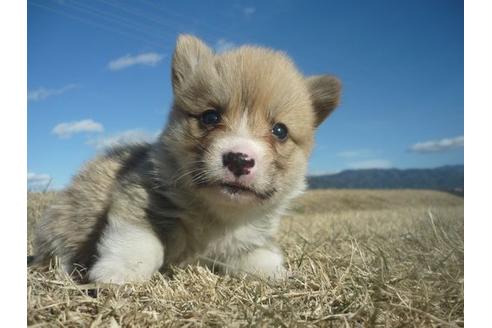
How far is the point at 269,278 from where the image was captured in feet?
8.02

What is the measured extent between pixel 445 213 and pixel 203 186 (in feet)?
4.48

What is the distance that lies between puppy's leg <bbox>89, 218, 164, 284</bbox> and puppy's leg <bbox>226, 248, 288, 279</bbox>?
532 millimetres

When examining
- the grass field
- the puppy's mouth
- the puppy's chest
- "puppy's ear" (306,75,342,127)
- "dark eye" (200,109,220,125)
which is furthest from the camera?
"puppy's ear" (306,75,342,127)

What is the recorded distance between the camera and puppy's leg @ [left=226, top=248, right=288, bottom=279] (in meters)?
2.77

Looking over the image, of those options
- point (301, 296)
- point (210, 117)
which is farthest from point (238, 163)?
point (301, 296)

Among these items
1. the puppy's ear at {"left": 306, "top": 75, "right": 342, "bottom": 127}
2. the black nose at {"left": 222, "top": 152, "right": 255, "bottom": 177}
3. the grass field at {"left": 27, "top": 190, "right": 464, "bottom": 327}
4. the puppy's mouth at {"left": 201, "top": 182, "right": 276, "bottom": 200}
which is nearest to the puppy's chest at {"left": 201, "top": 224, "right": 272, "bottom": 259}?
the grass field at {"left": 27, "top": 190, "right": 464, "bottom": 327}

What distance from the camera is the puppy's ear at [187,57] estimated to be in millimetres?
2779

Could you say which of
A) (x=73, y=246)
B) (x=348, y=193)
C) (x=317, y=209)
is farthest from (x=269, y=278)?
(x=348, y=193)

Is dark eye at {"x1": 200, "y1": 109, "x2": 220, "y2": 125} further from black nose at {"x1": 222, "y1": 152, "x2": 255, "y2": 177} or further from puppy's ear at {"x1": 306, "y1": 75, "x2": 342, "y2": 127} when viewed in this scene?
puppy's ear at {"x1": 306, "y1": 75, "x2": 342, "y2": 127}

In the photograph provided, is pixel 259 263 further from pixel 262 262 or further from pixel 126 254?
pixel 126 254

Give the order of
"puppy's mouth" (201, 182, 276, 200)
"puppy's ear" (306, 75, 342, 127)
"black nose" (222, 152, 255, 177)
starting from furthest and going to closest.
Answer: "puppy's ear" (306, 75, 342, 127), "puppy's mouth" (201, 182, 276, 200), "black nose" (222, 152, 255, 177)

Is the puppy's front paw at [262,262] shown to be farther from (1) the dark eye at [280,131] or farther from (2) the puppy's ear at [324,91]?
(2) the puppy's ear at [324,91]

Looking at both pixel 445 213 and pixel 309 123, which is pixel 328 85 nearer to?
pixel 309 123

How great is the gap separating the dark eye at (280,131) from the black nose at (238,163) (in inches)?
14.0
